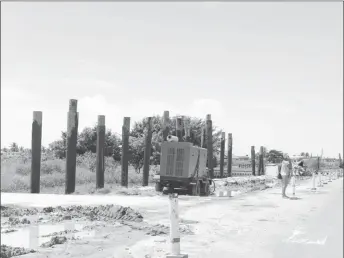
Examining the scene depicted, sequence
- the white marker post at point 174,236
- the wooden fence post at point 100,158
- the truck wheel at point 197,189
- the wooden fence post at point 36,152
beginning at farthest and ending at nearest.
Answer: the wooden fence post at point 100,158 < the truck wheel at point 197,189 < the wooden fence post at point 36,152 < the white marker post at point 174,236

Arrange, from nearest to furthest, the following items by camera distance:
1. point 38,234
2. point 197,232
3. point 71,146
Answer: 1. point 38,234
2. point 197,232
3. point 71,146

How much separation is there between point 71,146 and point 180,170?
4826mm

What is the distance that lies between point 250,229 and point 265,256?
3260mm

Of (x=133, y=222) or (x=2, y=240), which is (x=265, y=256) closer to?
(x=133, y=222)

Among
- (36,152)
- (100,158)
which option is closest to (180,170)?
(100,158)

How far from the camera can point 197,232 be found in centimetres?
1102

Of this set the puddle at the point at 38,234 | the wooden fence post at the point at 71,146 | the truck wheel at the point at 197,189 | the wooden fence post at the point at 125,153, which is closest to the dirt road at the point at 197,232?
the puddle at the point at 38,234

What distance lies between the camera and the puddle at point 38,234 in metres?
9.46

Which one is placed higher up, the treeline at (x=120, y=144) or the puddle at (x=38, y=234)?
the treeline at (x=120, y=144)

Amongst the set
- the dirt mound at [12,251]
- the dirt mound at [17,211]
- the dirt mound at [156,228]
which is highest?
the dirt mound at [17,211]

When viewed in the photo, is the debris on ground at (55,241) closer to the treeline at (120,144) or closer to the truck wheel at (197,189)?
the truck wheel at (197,189)

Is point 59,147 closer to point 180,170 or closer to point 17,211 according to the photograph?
point 180,170

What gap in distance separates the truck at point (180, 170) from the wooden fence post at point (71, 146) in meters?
3.69

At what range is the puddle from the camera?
9.46 meters
